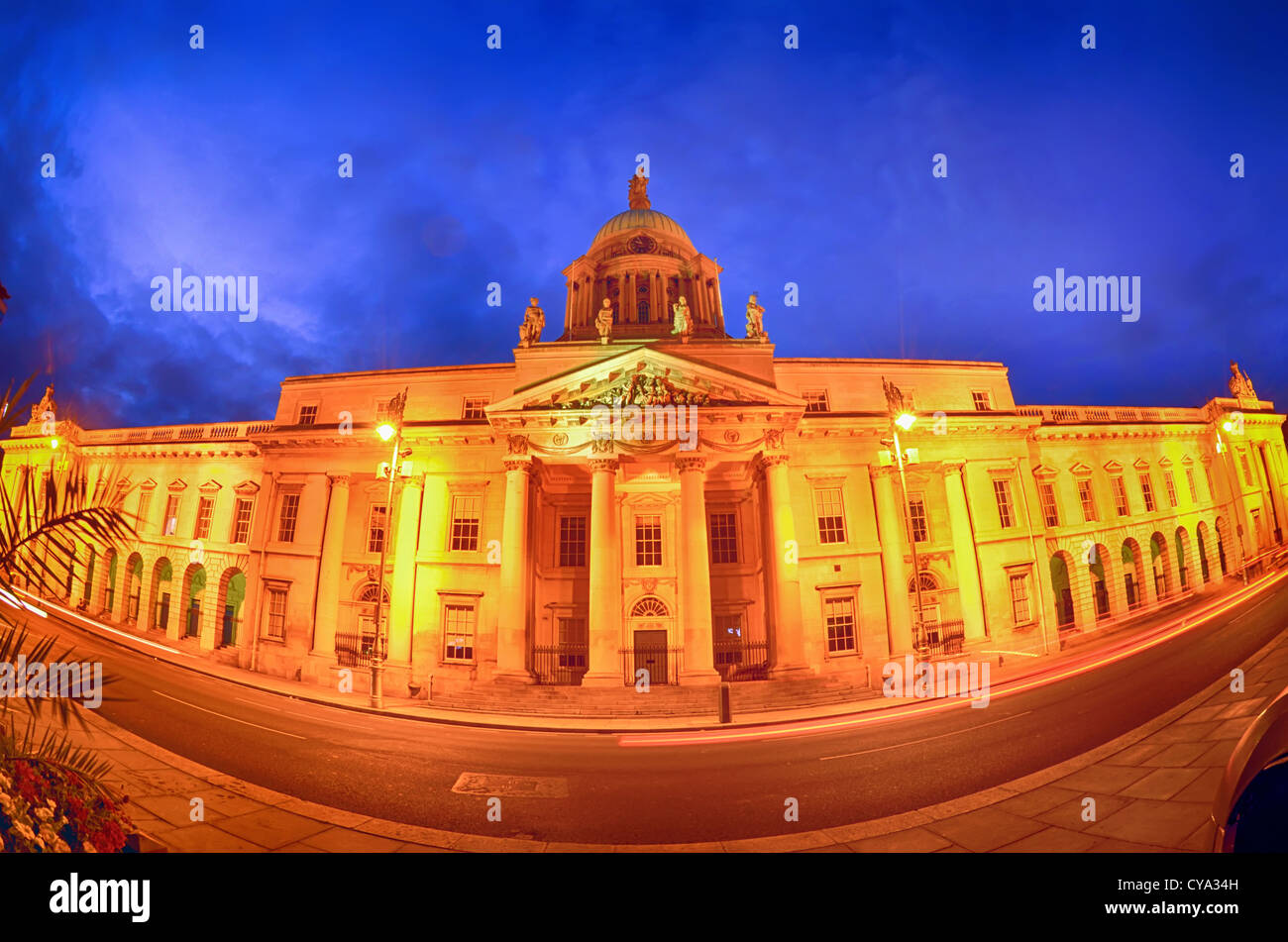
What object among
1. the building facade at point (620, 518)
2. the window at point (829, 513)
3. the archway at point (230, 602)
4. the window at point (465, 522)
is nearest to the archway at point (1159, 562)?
the building facade at point (620, 518)

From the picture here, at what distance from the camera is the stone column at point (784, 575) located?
463 centimetres

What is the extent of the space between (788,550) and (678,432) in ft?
6.20

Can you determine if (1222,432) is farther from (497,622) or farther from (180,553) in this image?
(180,553)

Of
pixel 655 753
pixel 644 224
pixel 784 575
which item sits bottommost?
pixel 655 753

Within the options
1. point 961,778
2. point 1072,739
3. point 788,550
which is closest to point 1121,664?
point 1072,739

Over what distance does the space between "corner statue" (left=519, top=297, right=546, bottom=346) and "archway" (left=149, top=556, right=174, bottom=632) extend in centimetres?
419

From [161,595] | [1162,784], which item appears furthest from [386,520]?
[1162,784]

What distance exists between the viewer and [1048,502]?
4438mm

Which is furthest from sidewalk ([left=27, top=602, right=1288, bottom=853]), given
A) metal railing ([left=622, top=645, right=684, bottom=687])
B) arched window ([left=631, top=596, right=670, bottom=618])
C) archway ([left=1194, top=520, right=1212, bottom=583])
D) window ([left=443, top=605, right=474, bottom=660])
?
arched window ([left=631, top=596, right=670, bottom=618])

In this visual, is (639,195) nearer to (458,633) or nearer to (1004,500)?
(1004,500)

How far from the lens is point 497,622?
4.23m

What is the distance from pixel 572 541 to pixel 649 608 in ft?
4.18

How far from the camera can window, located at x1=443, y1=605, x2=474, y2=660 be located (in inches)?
168

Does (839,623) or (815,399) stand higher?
(815,399)
